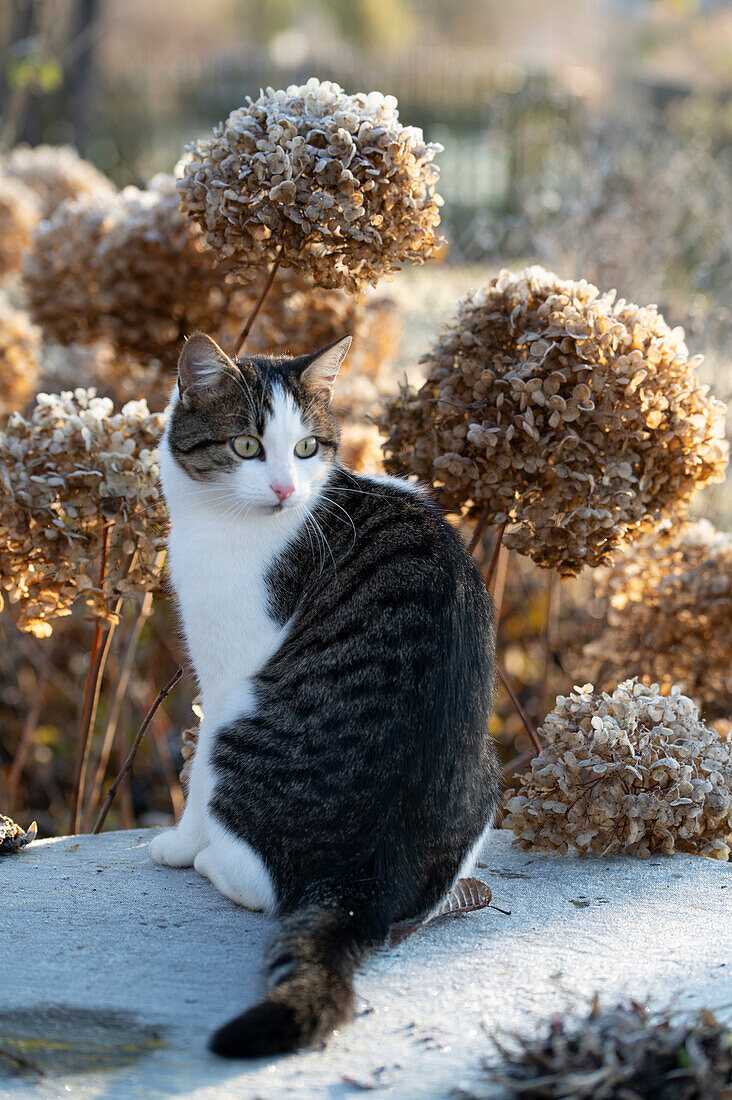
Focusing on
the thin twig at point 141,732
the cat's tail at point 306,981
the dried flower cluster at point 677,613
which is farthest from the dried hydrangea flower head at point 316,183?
the cat's tail at point 306,981

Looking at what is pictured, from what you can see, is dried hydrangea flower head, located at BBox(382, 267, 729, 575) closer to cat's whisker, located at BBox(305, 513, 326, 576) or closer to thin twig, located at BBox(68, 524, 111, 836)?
cat's whisker, located at BBox(305, 513, 326, 576)

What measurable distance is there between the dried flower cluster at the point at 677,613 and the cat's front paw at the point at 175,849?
1588 mm

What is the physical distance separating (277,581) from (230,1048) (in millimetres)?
1124

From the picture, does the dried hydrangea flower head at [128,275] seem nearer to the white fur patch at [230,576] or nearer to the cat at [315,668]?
the cat at [315,668]

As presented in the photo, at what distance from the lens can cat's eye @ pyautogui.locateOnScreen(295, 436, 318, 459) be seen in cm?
253

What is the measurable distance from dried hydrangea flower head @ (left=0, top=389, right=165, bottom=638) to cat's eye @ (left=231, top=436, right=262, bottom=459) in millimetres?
341

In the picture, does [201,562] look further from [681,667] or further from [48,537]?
[681,667]

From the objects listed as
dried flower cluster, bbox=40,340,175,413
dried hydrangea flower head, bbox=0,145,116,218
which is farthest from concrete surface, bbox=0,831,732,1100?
dried hydrangea flower head, bbox=0,145,116,218

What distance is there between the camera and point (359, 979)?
196cm

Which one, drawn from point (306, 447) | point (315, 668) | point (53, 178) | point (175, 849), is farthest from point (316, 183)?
A: point (53, 178)

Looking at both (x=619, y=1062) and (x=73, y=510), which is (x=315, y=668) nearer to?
(x=73, y=510)

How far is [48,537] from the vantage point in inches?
104

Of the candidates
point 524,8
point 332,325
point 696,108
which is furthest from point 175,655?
point 524,8

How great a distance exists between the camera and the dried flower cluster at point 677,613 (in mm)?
3299
